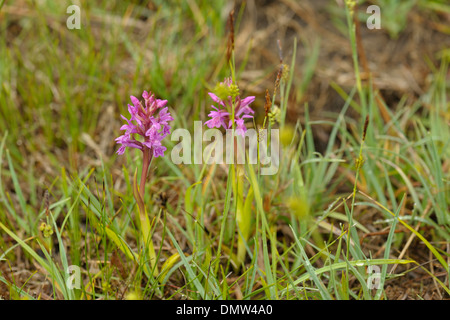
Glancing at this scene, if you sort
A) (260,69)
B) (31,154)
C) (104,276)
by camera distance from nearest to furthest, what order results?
(104,276) → (31,154) → (260,69)

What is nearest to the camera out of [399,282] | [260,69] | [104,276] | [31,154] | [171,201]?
[104,276]

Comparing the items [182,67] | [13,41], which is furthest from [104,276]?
[13,41]

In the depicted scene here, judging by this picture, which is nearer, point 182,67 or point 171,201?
point 171,201

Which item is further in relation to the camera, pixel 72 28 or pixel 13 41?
pixel 13 41

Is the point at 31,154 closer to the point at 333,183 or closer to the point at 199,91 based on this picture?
the point at 199,91

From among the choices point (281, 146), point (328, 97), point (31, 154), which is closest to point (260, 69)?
point (328, 97)

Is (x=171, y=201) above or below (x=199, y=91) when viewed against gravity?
below

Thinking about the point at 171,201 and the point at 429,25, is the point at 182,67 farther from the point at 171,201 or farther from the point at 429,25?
the point at 429,25

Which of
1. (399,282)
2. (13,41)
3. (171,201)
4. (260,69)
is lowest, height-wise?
(399,282)

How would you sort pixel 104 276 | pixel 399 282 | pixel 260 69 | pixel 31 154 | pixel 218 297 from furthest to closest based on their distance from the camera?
pixel 260 69 → pixel 31 154 → pixel 399 282 → pixel 104 276 → pixel 218 297
